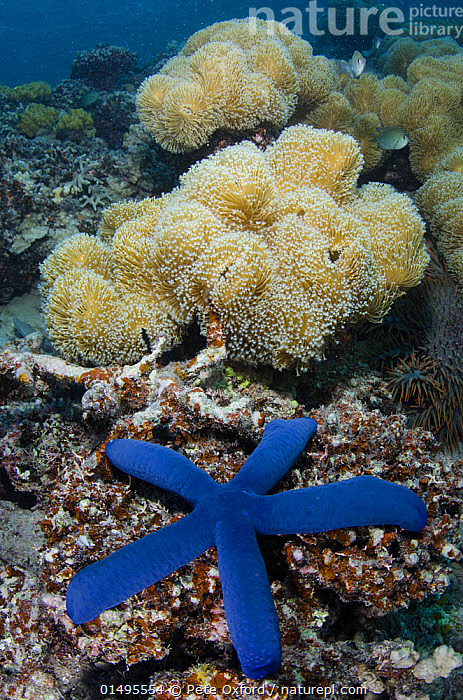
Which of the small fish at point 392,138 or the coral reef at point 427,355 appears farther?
the small fish at point 392,138

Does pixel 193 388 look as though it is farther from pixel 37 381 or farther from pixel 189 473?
pixel 37 381

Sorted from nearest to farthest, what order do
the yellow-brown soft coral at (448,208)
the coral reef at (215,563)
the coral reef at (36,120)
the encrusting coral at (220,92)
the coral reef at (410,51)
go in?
1. the coral reef at (215,563)
2. the yellow-brown soft coral at (448,208)
3. the encrusting coral at (220,92)
4. the coral reef at (410,51)
5. the coral reef at (36,120)

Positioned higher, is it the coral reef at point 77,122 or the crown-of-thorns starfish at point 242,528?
the coral reef at point 77,122

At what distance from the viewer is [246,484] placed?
1.91m

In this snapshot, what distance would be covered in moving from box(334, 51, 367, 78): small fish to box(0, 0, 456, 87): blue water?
3458cm

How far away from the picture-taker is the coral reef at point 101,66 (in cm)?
1059

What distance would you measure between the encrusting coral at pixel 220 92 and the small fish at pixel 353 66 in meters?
1.47

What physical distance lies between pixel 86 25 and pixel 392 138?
2148 inches

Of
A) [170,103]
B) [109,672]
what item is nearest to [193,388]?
[109,672]

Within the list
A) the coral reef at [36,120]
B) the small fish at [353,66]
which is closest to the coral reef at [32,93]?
the coral reef at [36,120]

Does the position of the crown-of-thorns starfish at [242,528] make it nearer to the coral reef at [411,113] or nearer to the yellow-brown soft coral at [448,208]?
the yellow-brown soft coral at [448,208]

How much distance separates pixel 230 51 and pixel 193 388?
3.95 m

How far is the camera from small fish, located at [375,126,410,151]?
15.2ft

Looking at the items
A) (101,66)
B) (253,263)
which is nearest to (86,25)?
(101,66)
